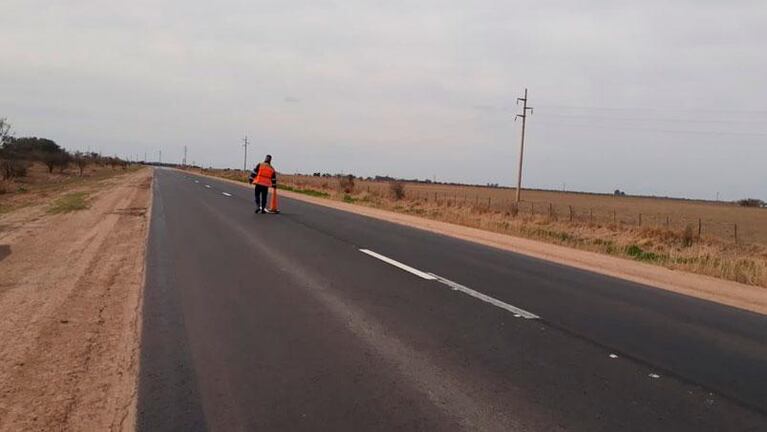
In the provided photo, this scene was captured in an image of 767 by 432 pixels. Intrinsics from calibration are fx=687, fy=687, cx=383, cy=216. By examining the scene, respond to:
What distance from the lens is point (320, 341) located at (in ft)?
22.2

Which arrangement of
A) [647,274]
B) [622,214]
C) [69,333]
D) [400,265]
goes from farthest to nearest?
[622,214] < [647,274] < [400,265] < [69,333]

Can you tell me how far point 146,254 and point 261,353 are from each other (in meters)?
7.53

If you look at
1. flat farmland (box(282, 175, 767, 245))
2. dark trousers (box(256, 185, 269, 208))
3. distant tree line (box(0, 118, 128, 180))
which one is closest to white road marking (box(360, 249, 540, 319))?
dark trousers (box(256, 185, 269, 208))

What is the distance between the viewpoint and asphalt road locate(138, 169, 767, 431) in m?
4.84

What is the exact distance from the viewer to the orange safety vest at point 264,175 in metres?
23.0

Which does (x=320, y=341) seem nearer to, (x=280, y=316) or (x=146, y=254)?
(x=280, y=316)

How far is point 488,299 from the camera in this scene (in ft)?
29.7

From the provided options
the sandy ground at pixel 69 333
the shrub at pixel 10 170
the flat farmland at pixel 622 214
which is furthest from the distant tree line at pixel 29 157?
the sandy ground at pixel 69 333

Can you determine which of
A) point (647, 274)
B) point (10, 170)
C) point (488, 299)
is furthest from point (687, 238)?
point (10, 170)

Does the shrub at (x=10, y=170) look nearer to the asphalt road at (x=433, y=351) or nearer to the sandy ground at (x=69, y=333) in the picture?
the sandy ground at (x=69, y=333)

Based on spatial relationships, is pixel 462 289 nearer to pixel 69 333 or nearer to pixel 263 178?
pixel 69 333

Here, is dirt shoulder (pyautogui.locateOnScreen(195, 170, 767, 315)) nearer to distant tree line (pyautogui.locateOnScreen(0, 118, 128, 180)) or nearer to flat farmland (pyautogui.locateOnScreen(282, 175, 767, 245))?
flat farmland (pyautogui.locateOnScreen(282, 175, 767, 245))

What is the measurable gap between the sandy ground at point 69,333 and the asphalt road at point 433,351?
25cm

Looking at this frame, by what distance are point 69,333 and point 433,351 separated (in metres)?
3.74
